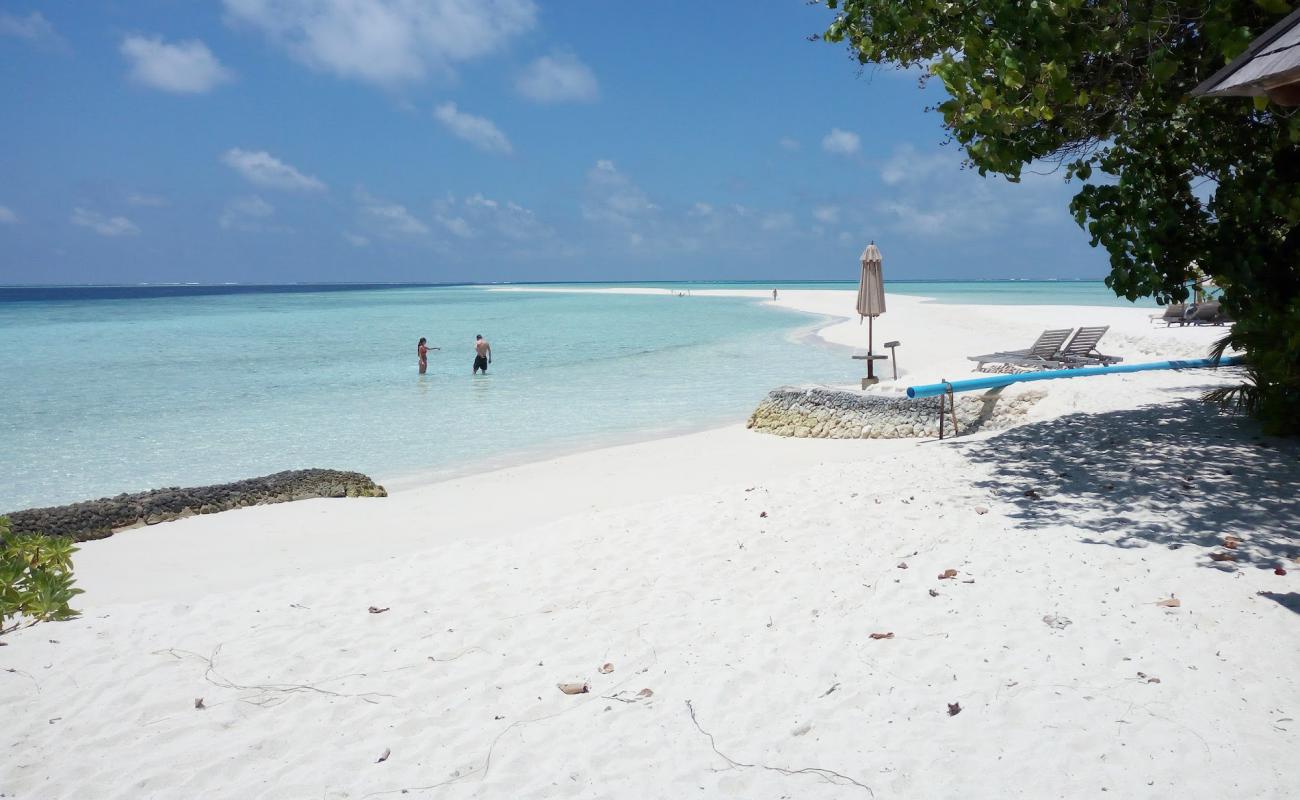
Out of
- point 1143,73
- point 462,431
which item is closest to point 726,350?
point 462,431

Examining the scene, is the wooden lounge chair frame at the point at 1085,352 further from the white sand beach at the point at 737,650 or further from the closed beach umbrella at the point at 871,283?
the white sand beach at the point at 737,650

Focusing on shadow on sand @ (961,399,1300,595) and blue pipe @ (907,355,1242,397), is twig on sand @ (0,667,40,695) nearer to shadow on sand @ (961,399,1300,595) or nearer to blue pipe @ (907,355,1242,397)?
shadow on sand @ (961,399,1300,595)

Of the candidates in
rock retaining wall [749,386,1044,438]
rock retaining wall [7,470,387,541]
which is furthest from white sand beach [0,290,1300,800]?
rock retaining wall [749,386,1044,438]

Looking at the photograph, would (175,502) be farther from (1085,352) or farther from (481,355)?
(1085,352)

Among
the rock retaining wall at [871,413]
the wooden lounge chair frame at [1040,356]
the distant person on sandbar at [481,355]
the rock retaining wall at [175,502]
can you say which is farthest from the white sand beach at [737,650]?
the distant person on sandbar at [481,355]

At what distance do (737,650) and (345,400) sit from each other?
53.1 feet

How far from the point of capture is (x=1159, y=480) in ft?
20.6

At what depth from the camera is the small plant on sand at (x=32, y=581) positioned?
461 cm

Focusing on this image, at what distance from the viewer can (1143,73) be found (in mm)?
6527

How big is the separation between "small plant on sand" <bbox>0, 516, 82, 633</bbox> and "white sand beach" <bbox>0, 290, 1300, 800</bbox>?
6.1 inches

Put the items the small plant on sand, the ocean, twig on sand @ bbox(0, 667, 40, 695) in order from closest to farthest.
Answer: twig on sand @ bbox(0, 667, 40, 695), the small plant on sand, the ocean

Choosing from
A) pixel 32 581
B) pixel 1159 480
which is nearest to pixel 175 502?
pixel 32 581

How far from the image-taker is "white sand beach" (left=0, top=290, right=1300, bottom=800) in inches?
125

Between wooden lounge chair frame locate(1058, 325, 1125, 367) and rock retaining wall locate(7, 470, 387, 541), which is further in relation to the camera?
wooden lounge chair frame locate(1058, 325, 1125, 367)
